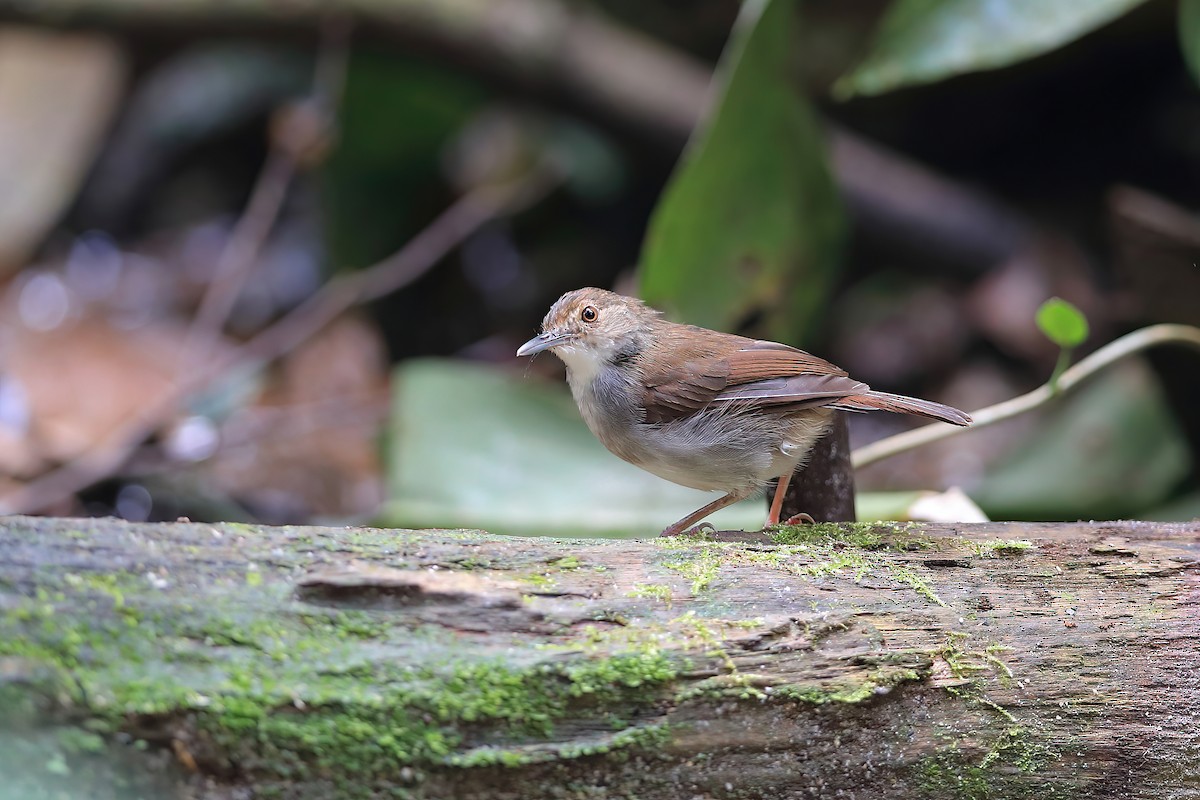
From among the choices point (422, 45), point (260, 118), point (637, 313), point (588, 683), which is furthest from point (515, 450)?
point (260, 118)

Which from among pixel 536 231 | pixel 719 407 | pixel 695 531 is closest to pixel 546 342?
pixel 719 407

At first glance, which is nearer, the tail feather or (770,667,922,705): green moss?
(770,667,922,705): green moss

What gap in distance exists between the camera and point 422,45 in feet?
23.3

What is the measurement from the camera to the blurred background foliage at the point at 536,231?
15.8ft

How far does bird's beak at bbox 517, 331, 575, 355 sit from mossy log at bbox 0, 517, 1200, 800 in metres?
1.14

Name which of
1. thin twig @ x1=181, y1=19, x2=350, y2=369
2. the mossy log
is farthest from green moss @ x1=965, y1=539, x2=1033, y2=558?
thin twig @ x1=181, y1=19, x2=350, y2=369

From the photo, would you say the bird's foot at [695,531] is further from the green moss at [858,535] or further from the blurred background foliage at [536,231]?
the blurred background foliage at [536,231]

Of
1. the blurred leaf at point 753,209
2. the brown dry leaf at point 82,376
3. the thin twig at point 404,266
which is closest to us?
the blurred leaf at point 753,209

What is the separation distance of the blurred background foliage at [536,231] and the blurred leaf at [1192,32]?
36 millimetres

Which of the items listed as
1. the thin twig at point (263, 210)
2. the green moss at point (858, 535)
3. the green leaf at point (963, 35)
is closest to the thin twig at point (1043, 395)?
the green moss at point (858, 535)

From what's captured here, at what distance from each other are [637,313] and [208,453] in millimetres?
3049

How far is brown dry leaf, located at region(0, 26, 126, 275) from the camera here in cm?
746

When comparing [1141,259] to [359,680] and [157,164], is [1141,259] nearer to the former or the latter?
[359,680]

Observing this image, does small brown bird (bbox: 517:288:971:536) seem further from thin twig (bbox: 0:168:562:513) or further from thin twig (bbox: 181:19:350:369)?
thin twig (bbox: 181:19:350:369)
